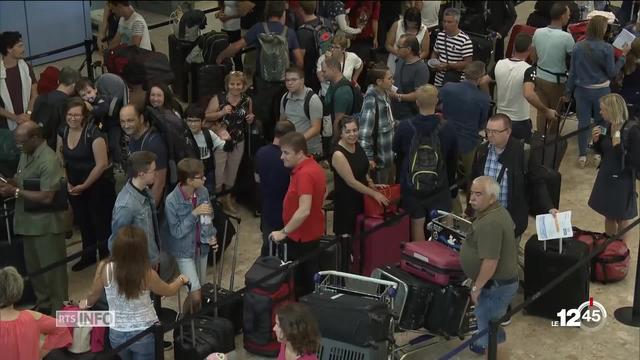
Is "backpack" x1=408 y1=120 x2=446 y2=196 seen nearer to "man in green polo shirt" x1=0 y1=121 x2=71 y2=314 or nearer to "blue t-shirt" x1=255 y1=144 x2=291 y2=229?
"blue t-shirt" x1=255 y1=144 x2=291 y2=229

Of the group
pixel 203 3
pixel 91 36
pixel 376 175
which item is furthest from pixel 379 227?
pixel 203 3

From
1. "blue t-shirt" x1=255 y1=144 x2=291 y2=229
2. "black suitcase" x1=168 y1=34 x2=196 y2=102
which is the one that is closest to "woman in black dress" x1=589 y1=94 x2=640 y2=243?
"blue t-shirt" x1=255 y1=144 x2=291 y2=229

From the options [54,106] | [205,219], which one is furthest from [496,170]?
[54,106]

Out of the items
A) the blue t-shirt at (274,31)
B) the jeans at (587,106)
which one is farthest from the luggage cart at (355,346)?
the jeans at (587,106)

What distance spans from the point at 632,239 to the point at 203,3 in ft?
29.9

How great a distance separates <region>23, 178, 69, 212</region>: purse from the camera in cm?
893

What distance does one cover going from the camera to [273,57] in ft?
38.5

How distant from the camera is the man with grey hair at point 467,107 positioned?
10.2 metres

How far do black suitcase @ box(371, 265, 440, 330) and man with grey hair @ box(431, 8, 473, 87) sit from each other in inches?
161

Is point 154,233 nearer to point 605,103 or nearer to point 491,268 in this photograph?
point 491,268

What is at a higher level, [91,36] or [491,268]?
[491,268]

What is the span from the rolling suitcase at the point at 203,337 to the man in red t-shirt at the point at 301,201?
764mm

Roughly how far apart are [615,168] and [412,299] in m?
2.49

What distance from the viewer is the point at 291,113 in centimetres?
1052
